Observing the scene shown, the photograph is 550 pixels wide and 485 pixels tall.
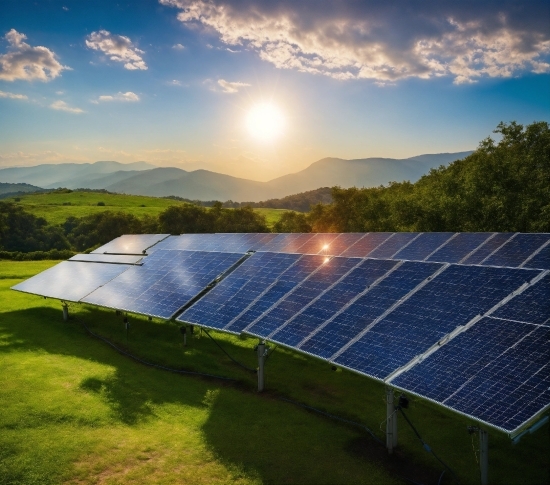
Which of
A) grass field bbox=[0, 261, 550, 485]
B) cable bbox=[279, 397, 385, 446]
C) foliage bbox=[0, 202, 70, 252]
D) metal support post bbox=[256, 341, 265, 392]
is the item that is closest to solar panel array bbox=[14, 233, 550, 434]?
metal support post bbox=[256, 341, 265, 392]

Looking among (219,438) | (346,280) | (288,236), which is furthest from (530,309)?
(288,236)

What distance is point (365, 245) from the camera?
1204 inches

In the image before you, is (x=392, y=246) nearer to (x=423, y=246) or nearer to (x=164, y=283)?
(x=423, y=246)

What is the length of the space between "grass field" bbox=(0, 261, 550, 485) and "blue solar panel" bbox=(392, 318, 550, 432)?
145 inches

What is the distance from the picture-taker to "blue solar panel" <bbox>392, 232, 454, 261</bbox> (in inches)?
1029

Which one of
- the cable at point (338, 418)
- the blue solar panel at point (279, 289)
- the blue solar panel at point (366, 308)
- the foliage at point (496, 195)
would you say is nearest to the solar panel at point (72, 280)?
the blue solar panel at point (279, 289)

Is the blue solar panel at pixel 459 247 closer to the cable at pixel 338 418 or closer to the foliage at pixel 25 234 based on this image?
the cable at pixel 338 418

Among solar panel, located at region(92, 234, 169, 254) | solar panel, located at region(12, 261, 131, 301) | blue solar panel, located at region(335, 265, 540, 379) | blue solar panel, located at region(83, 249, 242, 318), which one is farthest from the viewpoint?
solar panel, located at region(92, 234, 169, 254)

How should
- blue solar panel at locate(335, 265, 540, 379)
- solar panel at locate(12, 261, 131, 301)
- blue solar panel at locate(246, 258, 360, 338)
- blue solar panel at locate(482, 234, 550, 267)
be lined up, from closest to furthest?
blue solar panel at locate(335, 265, 540, 379), blue solar panel at locate(246, 258, 360, 338), blue solar panel at locate(482, 234, 550, 267), solar panel at locate(12, 261, 131, 301)

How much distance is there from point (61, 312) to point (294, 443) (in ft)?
84.2

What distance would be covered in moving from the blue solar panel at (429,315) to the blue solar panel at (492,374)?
2.46 ft

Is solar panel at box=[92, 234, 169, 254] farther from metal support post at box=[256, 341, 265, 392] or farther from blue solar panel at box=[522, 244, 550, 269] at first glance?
blue solar panel at box=[522, 244, 550, 269]

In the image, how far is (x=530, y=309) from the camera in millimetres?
13742

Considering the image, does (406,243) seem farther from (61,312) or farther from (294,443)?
(61,312)
